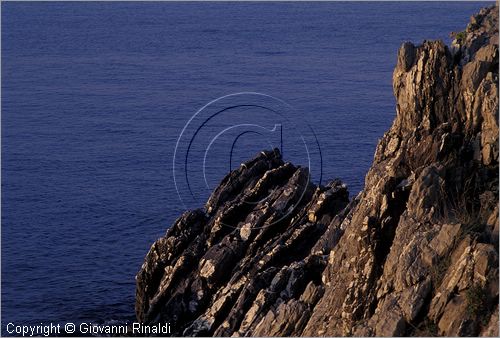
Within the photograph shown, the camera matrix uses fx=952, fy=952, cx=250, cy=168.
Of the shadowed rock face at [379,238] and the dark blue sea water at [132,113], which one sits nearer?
the shadowed rock face at [379,238]

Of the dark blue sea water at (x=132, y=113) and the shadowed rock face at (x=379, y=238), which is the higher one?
the shadowed rock face at (x=379, y=238)

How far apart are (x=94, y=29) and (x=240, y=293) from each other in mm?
135645

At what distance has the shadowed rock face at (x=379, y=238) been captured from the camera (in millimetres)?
38844

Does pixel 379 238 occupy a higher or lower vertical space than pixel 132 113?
higher

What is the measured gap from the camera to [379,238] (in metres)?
42.7

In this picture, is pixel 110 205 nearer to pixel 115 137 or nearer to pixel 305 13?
pixel 115 137

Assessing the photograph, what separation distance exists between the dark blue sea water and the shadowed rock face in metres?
9.72

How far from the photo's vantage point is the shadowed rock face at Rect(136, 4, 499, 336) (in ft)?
127

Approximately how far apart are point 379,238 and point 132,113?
75.4 metres

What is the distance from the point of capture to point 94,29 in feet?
593

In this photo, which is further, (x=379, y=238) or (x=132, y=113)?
(x=132, y=113)

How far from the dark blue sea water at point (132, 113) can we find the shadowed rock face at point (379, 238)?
31.9 feet

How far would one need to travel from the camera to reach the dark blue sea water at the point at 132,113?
72.8 metres

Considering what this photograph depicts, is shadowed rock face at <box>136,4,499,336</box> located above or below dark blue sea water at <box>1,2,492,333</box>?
above
